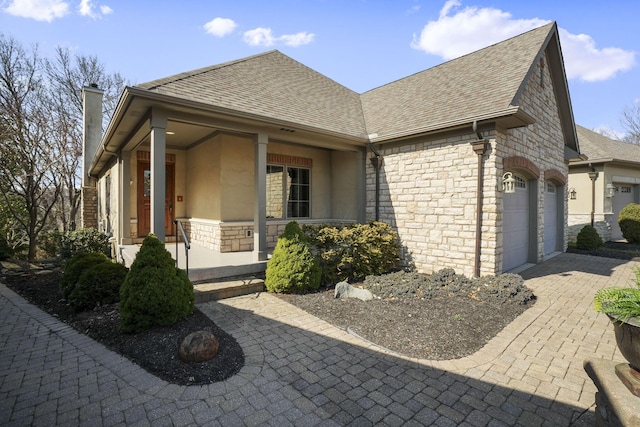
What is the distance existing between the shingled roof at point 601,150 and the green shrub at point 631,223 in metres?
2.08

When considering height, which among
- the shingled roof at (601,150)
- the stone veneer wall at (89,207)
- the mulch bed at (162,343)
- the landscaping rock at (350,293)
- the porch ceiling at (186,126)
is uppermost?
the shingled roof at (601,150)

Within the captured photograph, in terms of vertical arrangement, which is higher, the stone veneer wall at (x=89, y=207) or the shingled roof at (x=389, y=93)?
the shingled roof at (x=389, y=93)

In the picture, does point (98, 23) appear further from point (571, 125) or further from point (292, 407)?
point (571, 125)

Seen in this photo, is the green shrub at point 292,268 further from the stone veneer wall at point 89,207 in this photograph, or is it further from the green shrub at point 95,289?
the stone veneer wall at point 89,207

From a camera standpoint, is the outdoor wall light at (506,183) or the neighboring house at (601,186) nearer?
the outdoor wall light at (506,183)

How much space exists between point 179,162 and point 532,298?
954 centimetres

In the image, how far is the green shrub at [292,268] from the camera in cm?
587

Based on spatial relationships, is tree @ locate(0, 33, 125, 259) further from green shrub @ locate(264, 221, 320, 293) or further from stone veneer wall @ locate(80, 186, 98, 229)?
green shrub @ locate(264, 221, 320, 293)

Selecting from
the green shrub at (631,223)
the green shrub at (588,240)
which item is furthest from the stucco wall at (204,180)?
the green shrub at (631,223)

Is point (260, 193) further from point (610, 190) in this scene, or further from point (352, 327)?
point (610, 190)

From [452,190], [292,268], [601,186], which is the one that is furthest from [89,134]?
[601,186]

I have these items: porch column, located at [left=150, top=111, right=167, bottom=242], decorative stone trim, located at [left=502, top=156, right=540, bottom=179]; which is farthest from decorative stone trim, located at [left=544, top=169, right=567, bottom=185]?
porch column, located at [left=150, top=111, right=167, bottom=242]

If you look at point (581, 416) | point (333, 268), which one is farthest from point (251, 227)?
point (581, 416)

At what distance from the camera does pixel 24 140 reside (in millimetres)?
12305
